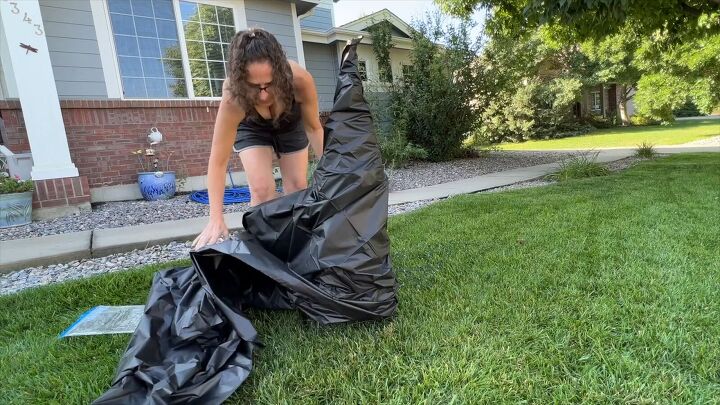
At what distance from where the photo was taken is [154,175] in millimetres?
5512

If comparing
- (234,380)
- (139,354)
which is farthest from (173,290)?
(234,380)

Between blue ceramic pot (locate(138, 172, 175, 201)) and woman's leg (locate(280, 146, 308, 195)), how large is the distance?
3.74m

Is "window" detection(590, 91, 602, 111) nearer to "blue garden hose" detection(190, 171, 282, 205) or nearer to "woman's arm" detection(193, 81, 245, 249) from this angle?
"blue garden hose" detection(190, 171, 282, 205)

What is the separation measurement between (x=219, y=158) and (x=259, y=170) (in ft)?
1.37

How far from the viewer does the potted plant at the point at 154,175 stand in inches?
217

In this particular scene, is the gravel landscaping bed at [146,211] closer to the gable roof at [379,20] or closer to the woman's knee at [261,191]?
the woman's knee at [261,191]

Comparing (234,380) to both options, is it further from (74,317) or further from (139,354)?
(74,317)

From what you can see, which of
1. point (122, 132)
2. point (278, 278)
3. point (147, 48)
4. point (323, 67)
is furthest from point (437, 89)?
point (278, 278)

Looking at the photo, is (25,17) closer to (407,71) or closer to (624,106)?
(407,71)

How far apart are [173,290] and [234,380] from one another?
52 cm

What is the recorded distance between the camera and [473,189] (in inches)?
222

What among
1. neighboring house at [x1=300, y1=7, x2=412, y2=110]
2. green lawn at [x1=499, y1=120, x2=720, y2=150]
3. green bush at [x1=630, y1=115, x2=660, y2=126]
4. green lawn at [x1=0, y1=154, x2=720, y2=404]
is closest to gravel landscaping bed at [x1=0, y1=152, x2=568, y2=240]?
green lawn at [x1=0, y1=154, x2=720, y2=404]

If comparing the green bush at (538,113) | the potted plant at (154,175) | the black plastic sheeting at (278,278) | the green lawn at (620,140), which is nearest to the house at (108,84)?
the potted plant at (154,175)

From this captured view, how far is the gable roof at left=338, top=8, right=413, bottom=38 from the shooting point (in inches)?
418
